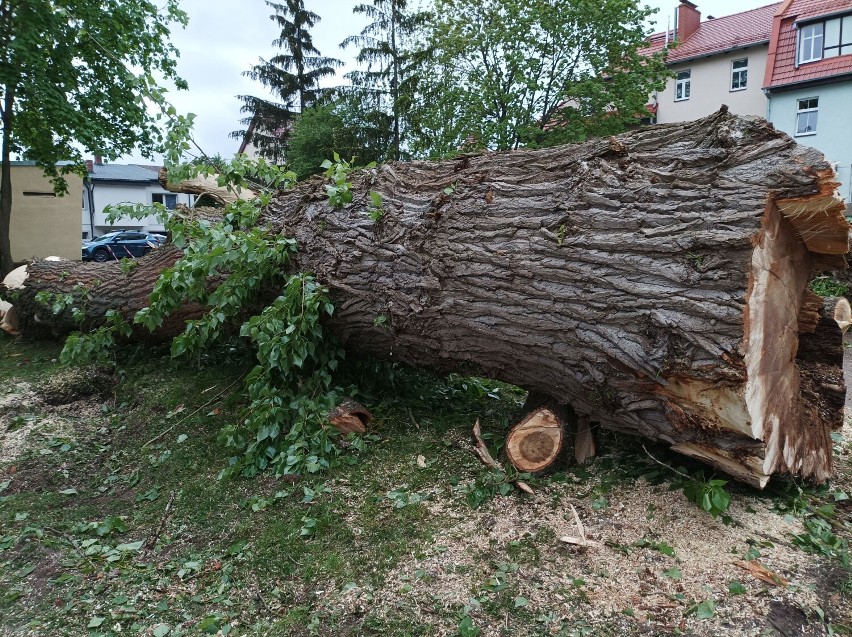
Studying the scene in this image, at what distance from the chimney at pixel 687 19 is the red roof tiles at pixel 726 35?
208 millimetres

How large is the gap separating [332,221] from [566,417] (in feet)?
6.53

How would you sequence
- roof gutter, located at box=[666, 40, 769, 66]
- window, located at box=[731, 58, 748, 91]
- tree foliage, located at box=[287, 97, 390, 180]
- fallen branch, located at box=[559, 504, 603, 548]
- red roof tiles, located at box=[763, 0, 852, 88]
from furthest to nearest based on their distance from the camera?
window, located at box=[731, 58, 748, 91] < roof gutter, located at box=[666, 40, 769, 66] < red roof tiles, located at box=[763, 0, 852, 88] < tree foliage, located at box=[287, 97, 390, 180] < fallen branch, located at box=[559, 504, 603, 548]

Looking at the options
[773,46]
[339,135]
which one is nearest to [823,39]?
[773,46]

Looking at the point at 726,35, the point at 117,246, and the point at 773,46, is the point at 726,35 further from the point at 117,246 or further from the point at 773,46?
the point at 117,246

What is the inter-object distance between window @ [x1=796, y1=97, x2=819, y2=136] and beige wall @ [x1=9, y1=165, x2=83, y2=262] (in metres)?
23.1

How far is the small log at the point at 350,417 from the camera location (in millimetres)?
3729

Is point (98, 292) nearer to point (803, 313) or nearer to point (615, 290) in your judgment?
point (615, 290)

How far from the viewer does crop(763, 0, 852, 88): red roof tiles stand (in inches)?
763

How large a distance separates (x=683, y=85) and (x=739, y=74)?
6.69ft

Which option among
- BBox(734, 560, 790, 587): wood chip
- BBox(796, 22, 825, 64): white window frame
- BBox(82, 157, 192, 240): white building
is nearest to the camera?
BBox(734, 560, 790, 587): wood chip

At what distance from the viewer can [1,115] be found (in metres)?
11.2

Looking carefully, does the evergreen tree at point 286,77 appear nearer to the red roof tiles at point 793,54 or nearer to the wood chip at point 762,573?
the red roof tiles at point 793,54

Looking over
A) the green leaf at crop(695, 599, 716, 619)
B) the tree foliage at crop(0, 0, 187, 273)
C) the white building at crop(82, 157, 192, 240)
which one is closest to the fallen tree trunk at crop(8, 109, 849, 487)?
the green leaf at crop(695, 599, 716, 619)

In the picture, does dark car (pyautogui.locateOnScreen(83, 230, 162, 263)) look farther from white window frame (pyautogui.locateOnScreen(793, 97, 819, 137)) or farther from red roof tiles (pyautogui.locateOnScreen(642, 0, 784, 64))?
white window frame (pyautogui.locateOnScreen(793, 97, 819, 137))
